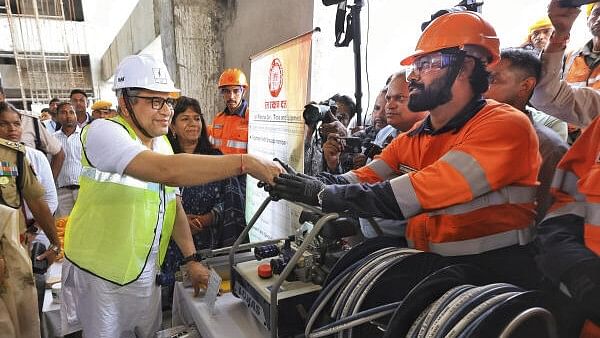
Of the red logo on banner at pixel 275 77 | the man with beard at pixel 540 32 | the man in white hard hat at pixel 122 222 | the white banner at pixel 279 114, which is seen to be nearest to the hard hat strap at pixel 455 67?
the man in white hard hat at pixel 122 222

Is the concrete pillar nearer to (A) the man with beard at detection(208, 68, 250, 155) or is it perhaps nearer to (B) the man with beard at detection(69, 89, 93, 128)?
(B) the man with beard at detection(69, 89, 93, 128)

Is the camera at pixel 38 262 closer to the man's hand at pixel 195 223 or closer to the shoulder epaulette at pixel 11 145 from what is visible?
the shoulder epaulette at pixel 11 145

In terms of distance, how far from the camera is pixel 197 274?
1699 millimetres

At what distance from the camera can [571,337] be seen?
931mm

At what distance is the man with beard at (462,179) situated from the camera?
3.81 ft

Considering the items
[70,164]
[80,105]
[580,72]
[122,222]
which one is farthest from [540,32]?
[80,105]

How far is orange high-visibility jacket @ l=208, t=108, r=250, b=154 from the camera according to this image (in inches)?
148

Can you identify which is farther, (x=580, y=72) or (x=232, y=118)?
(x=232, y=118)

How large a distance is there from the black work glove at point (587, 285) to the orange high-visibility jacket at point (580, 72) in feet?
5.43

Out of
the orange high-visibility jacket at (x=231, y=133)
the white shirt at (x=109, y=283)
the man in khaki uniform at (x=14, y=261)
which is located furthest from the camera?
the orange high-visibility jacket at (x=231, y=133)

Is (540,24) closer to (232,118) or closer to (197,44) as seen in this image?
(232,118)

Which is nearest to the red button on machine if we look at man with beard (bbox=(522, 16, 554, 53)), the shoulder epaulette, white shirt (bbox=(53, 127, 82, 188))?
the shoulder epaulette

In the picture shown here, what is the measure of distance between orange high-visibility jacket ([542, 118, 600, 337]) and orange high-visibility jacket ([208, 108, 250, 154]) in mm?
2928

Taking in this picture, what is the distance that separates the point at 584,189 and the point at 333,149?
1566 mm
